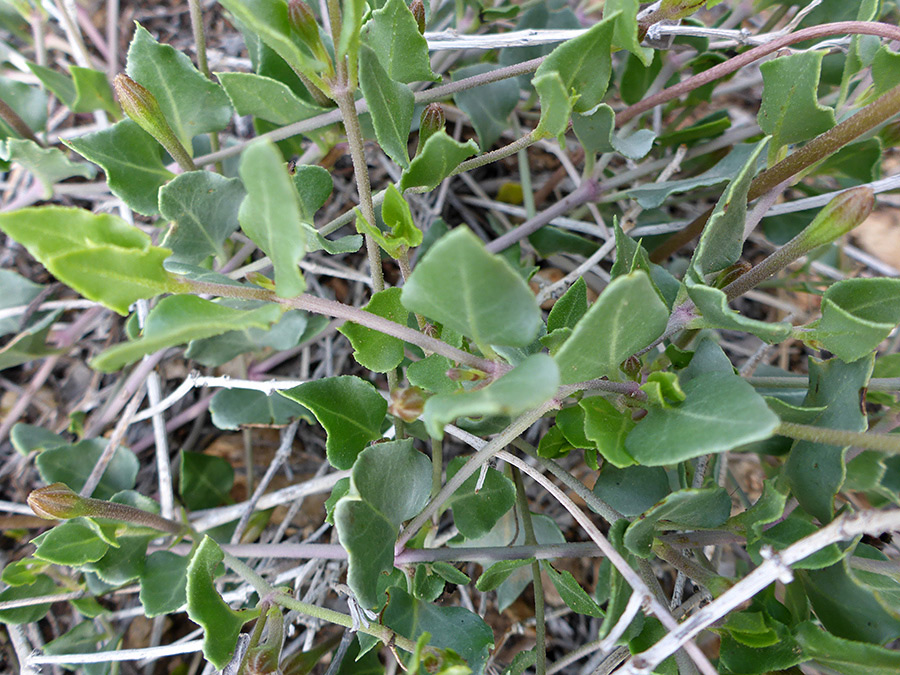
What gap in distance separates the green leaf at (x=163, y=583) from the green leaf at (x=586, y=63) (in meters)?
1.19

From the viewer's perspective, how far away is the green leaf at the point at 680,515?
95 centimetres

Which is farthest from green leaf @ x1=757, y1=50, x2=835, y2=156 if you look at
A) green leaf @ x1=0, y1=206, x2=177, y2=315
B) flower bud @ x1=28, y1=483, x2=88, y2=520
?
flower bud @ x1=28, y1=483, x2=88, y2=520

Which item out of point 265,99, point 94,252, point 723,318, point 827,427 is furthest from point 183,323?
point 827,427

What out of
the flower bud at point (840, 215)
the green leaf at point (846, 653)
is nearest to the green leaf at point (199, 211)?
the flower bud at point (840, 215)

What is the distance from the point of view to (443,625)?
3.83 ft

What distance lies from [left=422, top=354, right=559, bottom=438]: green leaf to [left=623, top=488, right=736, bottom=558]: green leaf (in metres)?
0.34

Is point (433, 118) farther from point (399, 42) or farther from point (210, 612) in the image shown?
point (210, 612)

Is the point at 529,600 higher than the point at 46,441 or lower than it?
lower

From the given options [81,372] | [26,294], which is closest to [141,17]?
[26,294]

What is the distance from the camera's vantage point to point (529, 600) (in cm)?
168

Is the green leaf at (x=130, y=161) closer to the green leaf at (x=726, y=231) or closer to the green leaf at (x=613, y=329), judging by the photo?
the green leaf at (x=613, y=329)

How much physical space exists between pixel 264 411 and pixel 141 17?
1.47m

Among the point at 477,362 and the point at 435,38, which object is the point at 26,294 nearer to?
the point at 435,38

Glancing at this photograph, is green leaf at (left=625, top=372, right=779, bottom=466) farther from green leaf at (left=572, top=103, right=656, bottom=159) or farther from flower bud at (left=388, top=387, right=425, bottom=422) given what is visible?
green leaf at (left=572, top=103, right=656, bottom=159)
